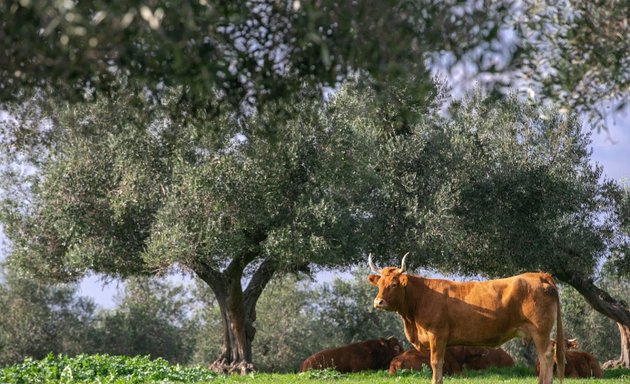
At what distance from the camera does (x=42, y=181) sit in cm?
2830

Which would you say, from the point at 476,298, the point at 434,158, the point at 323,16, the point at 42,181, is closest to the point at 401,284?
the point at 476,298

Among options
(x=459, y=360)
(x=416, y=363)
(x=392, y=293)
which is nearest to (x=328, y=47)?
(x=392, y=293)

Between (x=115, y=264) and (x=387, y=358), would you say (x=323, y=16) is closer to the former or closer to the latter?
(x=387, y=358)

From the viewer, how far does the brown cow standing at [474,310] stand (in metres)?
15.1

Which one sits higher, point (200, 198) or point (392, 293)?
point (200, 198)

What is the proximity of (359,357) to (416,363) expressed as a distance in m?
2.86

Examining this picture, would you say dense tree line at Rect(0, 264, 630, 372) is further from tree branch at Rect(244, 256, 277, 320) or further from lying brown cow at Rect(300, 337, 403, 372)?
lying brown cow at Rect(300, 337, 403, 372)

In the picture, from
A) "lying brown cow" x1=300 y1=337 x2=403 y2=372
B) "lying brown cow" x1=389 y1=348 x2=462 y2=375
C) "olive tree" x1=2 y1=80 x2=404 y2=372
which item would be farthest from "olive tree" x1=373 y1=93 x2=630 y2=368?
"lying brown cow" x1=389 y1=348 x2=462 y2=375

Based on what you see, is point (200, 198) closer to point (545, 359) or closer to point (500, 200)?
point (500, 200)

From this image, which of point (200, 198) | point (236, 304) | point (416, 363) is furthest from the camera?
point (236, 304)

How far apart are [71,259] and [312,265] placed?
7941mm

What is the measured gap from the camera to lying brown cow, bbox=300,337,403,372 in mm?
24516

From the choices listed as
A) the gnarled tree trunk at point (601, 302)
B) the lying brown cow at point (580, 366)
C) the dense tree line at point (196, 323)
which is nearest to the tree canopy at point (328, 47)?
the lying brown cow at point (580, 366)

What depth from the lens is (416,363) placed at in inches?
871
